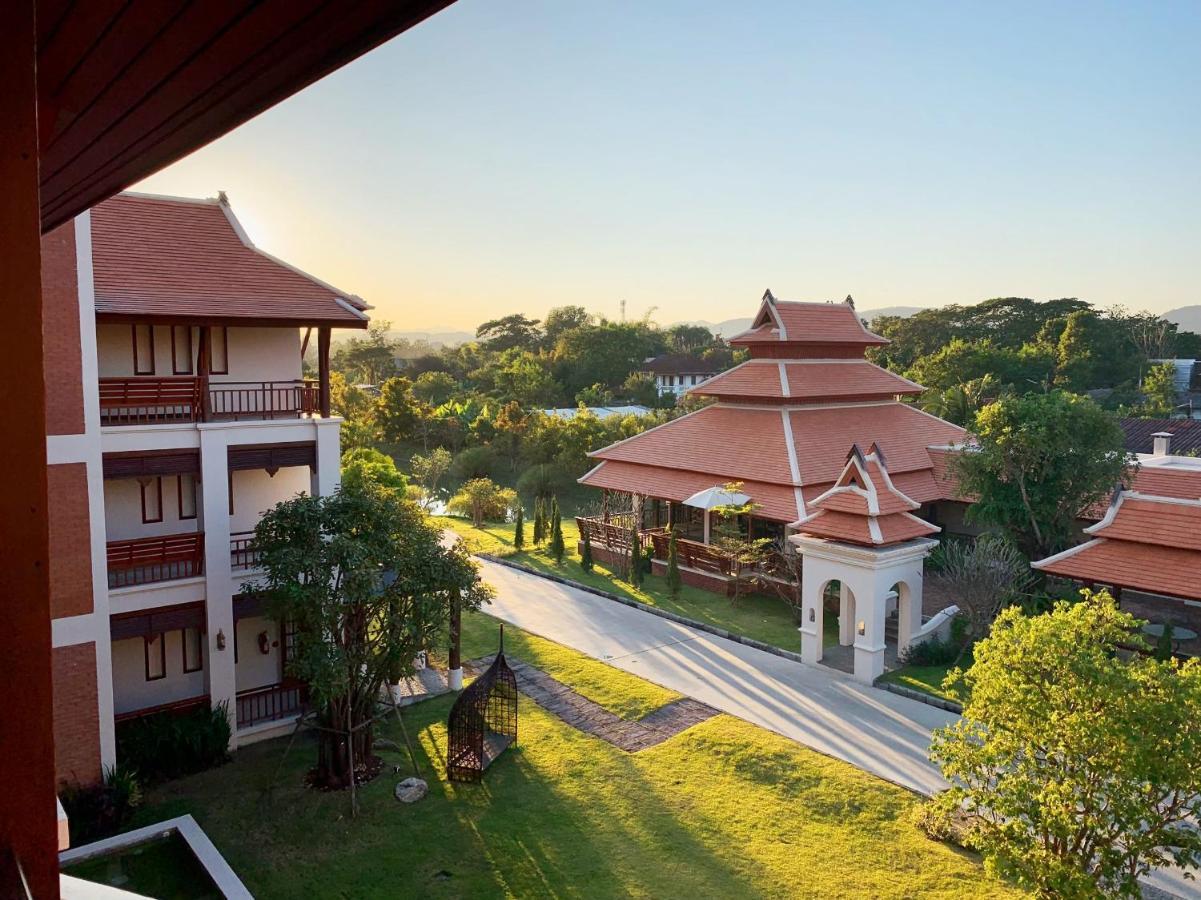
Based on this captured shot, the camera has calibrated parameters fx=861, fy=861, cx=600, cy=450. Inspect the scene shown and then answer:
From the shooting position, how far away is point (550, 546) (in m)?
24.6

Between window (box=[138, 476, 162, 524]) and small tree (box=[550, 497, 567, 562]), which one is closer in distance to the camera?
window (box=[138, 476, 162, 524])

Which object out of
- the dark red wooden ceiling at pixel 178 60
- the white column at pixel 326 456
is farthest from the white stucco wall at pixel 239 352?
the dark red wooden ceiling at pixel 178 60

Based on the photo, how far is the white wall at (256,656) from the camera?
13.5 meters

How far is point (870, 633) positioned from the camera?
577 inches

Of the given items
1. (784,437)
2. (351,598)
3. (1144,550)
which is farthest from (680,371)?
(351,598)

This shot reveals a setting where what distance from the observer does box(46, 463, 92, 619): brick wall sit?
1032 cm

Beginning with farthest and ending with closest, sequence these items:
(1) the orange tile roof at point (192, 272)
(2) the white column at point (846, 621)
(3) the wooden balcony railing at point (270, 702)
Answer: (2) the white column at point (846, 621)
(3) the wooden balcony railing at point (270, 702)
(1) the orange tile roof at point (192, 272)

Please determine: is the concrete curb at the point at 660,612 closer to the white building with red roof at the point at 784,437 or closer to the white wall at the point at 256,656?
the white building with red roof at the point at 784,437

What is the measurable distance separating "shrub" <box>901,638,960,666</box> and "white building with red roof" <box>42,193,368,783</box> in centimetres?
1039

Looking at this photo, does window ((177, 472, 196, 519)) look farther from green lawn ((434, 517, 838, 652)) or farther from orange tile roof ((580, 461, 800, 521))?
orange tile roof ((580, 461, 800, 521))

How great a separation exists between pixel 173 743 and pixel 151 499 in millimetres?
3607

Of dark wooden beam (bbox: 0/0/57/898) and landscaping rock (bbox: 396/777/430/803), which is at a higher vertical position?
dark wooden beam (bbox: 0/0/57/898)

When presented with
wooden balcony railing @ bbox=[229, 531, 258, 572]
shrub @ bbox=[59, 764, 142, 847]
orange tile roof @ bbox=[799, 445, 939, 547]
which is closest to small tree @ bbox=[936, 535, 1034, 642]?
orange tile roof @ bbox=[799, 445, 939, 547]

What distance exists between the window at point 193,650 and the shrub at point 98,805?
247 centimetres
